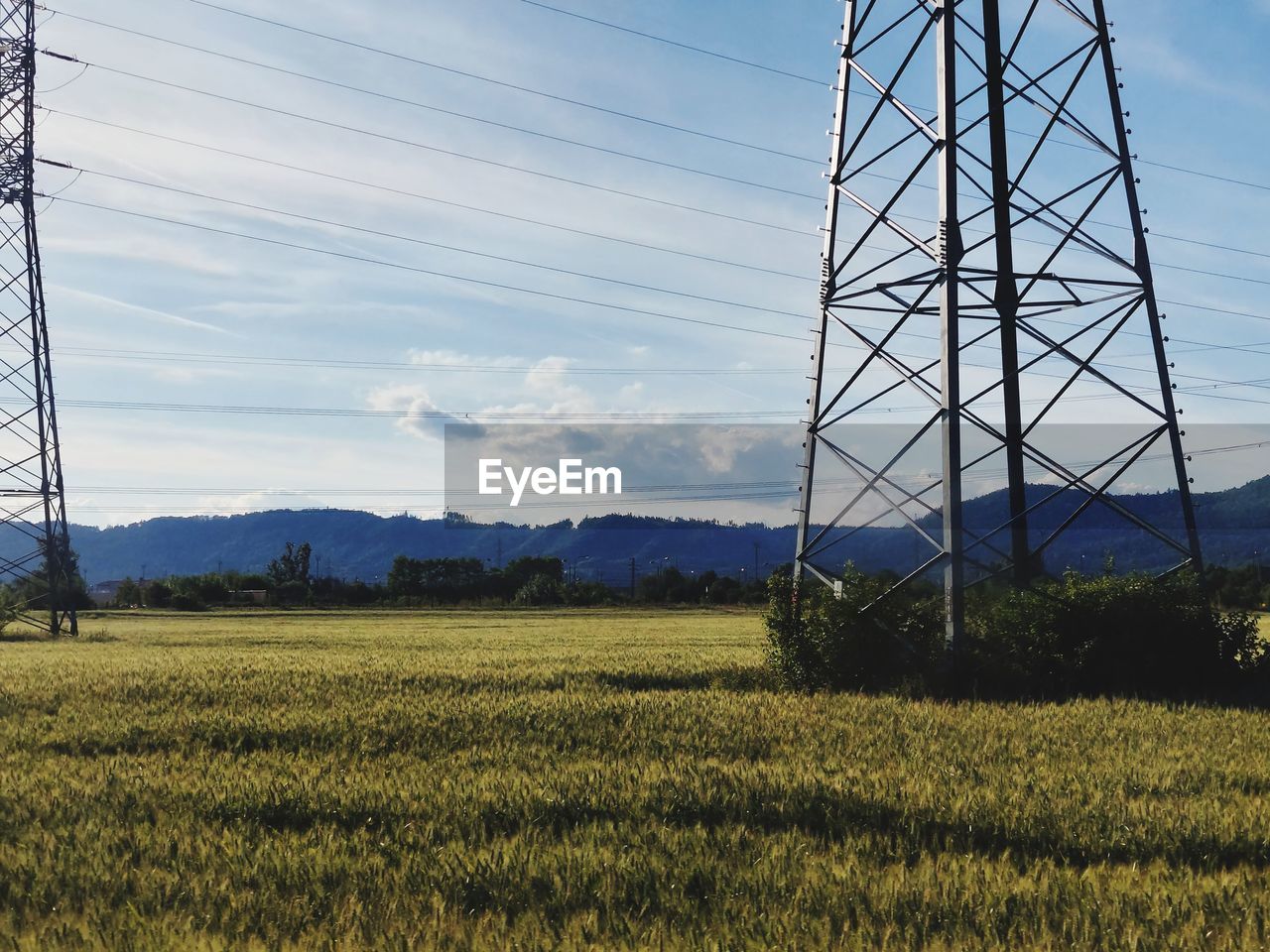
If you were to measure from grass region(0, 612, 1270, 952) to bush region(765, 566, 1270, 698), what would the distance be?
1.75m

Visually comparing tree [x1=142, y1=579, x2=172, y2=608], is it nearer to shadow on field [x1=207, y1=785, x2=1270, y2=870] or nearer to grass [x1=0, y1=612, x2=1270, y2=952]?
grass [x1=0, y1=612, x2=1270, y2=952]

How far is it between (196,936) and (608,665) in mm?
18157

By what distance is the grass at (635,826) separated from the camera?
5824 mm

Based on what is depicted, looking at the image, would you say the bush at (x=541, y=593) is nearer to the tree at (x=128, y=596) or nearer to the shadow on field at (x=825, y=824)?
the tree at (x=128, y=596)

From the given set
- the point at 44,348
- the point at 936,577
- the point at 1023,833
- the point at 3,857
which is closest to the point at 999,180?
the point at 936,577

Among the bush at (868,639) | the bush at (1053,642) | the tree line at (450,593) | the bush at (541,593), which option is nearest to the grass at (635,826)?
the bush at (1053,642)

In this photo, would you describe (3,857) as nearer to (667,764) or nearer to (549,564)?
(667,764)

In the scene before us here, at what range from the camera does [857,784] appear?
9391 millimetres

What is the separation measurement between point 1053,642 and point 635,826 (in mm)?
11130

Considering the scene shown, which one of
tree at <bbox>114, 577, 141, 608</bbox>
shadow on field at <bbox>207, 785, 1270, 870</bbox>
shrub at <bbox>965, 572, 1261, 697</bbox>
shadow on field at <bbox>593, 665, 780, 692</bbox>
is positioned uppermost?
shrub at <bbox>965, 572, 1261, 697</bbox>

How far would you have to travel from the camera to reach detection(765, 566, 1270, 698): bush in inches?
666

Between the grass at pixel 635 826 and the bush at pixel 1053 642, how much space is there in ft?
5.75

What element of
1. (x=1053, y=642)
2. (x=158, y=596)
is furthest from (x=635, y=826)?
(x=158, y=596)

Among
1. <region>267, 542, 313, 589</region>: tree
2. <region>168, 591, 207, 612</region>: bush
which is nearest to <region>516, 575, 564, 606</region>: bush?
<region>168, 591, 207, 612</region>: bush
